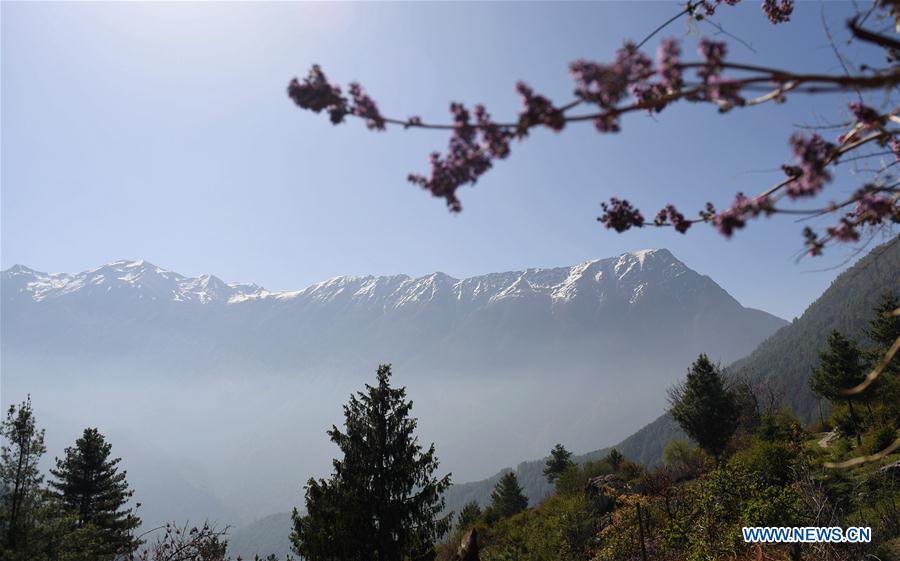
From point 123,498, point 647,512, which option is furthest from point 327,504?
point 123,498

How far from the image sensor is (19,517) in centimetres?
1399

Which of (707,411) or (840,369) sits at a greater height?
(840,369)

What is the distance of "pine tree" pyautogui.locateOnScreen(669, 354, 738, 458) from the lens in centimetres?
3253

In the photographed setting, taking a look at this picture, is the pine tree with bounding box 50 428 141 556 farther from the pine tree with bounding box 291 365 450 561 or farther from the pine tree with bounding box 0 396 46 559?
the pine tree with bounding box 291 365 450 561

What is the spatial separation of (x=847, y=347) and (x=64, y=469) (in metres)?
55.8

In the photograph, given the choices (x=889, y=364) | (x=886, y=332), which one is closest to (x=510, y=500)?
(x=889, y=364)

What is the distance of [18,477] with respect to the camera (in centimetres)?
1396

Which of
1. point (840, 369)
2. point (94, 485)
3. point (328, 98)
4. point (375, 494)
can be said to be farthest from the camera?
point (840, 369)

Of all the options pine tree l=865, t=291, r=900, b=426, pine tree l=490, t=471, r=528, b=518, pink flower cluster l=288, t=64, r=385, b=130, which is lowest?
pine tree l=490, t=471, r=528, b=518

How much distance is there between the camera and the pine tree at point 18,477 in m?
13.7

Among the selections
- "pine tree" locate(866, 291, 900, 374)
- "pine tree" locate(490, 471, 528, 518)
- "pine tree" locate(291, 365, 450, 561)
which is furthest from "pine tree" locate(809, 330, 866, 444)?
"pine tree" locate(291, 365, 450, 561)

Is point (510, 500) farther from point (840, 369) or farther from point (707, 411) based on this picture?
point (840, 369)

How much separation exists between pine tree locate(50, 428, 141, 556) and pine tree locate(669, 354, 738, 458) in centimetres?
3782

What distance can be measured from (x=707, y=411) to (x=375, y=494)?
2768 centimetres
